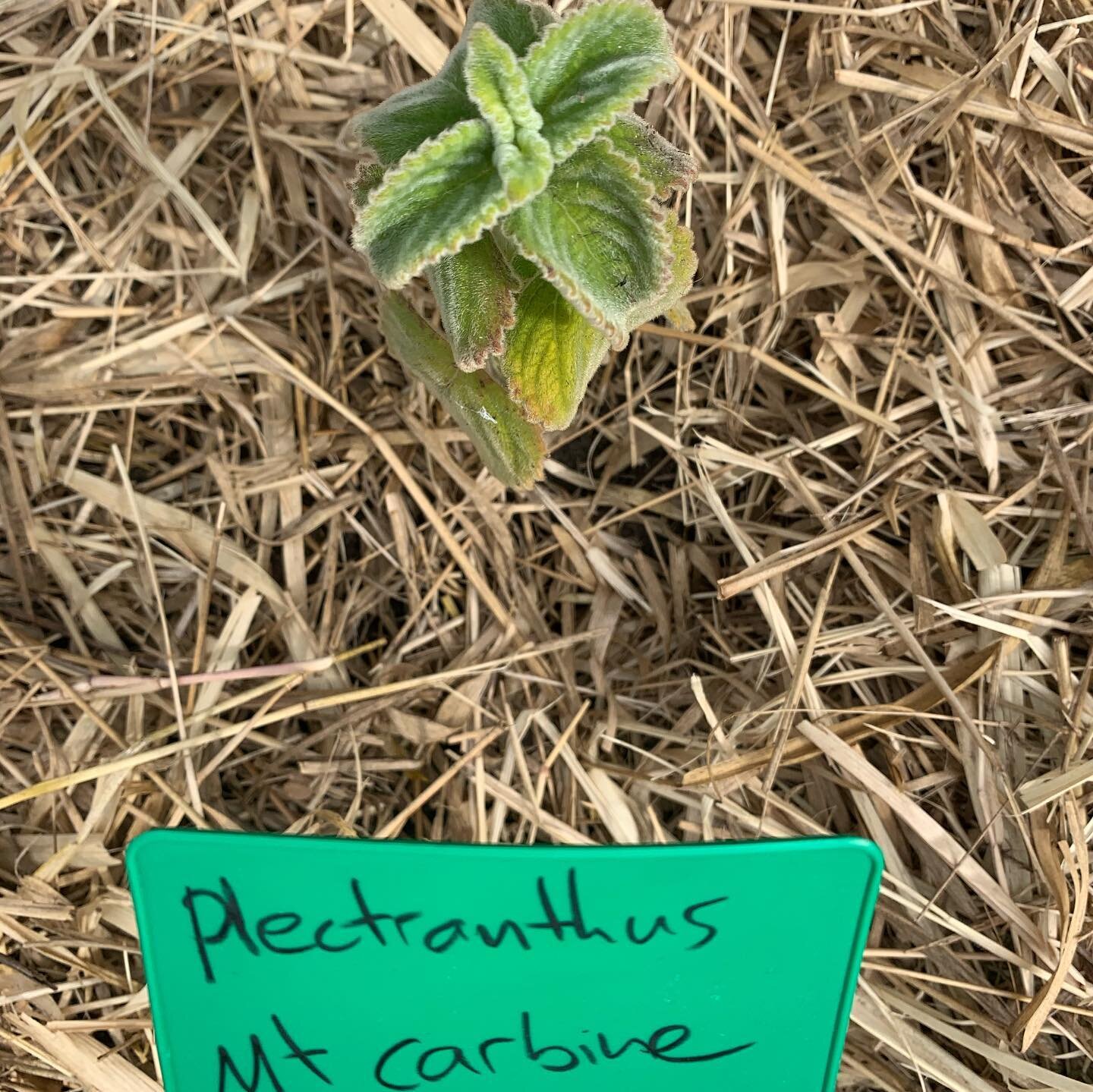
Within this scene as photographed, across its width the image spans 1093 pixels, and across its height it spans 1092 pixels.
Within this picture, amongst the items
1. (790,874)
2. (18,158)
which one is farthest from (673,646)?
(18,158)

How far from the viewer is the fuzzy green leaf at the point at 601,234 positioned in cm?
73

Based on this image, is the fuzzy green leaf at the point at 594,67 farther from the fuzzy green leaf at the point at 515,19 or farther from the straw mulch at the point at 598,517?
the straw mulch at the point at 598,517

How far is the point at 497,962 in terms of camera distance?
891 mm

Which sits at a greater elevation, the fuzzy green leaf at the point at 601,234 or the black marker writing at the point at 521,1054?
the fuzzy green leaf at the point at 601,234

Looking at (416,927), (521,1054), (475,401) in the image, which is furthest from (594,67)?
(521,1054)

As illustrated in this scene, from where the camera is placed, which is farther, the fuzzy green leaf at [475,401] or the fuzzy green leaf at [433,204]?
the fuzzy green leaf at [475,401]

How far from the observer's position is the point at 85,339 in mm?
1118

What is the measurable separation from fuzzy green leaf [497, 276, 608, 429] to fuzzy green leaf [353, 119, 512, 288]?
4.9 inches

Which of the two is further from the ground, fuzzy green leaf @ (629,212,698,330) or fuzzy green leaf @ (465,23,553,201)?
fuzzy green leaf @ (465,23,553,201)

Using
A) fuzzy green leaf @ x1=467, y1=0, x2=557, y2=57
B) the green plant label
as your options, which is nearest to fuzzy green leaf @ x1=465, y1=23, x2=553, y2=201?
fuzzy green leaf @ x1=467, y1=0, x2=557, y2=57

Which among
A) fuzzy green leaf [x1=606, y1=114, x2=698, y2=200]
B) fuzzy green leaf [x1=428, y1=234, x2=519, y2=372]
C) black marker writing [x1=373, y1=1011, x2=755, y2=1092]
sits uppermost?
fuzzy green leaf [x1=606, y1=114, x2=698, y2=200]

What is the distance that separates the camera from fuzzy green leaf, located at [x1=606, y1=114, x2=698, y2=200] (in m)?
0.78

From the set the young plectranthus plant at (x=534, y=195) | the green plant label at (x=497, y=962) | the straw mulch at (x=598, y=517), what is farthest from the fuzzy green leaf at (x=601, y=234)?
the green plant label at (x=497, y=962)

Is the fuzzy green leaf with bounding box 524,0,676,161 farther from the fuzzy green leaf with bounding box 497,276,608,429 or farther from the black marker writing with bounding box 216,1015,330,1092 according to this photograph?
the black marker writing with bounding box 216,1015,330,1092
